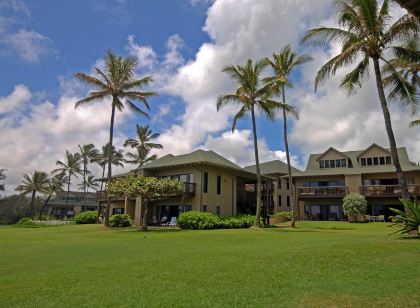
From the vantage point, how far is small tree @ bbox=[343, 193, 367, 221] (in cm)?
3244

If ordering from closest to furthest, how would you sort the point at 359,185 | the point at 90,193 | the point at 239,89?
1. the point at 239,89
2. the point at 359,185
3. the point at 90,193

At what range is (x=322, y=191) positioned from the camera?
3834 centimetres

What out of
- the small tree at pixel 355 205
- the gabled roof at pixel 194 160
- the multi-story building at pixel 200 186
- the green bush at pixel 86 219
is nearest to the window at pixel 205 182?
the multi-story building at pixel 200 186

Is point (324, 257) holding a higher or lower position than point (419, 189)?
lower

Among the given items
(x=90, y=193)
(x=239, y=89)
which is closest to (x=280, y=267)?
(x=239, y=89)

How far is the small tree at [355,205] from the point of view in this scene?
32.4 meters

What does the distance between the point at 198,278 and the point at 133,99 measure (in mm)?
26306

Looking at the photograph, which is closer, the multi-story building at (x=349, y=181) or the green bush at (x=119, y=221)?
the green bush at (x=119, y=221)

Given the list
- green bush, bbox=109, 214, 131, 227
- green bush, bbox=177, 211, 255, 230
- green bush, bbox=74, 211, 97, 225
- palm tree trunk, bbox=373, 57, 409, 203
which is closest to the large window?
green bush, bbox=177, 211, 255, 230

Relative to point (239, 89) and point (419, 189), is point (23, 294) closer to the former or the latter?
point (239, 89)

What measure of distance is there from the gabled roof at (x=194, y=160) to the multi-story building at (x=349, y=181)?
439 inches

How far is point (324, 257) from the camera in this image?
32.1 ft

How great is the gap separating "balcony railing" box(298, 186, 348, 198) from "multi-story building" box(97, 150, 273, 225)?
605 cm

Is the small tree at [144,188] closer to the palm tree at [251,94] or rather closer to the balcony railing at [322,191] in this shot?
the palm tree at [251,94]
